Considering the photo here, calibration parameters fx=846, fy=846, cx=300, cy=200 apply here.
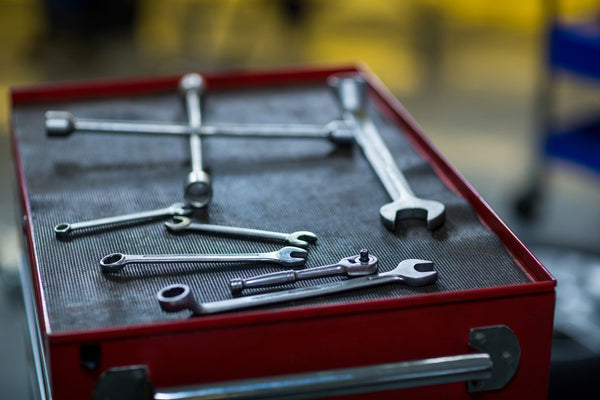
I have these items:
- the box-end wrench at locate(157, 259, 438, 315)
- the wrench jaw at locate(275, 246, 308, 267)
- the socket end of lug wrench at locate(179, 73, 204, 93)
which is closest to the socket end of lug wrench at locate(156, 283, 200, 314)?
the box-end wrench at locate(157, 259, 438, 315)

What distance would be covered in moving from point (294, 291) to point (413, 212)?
9.5 inches

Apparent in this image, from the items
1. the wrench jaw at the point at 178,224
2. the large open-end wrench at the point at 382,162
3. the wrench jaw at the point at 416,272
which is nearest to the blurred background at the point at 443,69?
the large open-end wrench at the point at 382,162

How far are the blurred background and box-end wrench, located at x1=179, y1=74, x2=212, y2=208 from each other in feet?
2.18

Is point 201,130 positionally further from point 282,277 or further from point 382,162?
point 282,277

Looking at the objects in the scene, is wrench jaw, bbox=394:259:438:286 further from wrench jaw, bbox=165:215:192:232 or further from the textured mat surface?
wrench jaw, bbox=165:215:192:232

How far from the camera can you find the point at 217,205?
110 centimetres

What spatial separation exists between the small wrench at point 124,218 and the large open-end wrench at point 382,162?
0.25m

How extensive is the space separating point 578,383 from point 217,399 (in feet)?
2.58

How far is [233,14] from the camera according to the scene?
195 inches

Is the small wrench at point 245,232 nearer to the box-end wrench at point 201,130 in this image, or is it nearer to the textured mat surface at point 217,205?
the textured mat surface at point 217,205

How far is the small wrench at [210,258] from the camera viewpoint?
92 centimetres

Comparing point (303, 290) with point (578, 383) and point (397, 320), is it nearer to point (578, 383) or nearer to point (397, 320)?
point (397, 320)

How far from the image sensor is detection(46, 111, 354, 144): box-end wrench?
4.22 ft

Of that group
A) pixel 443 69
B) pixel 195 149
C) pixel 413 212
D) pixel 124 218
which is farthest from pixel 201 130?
pixel 443 69
